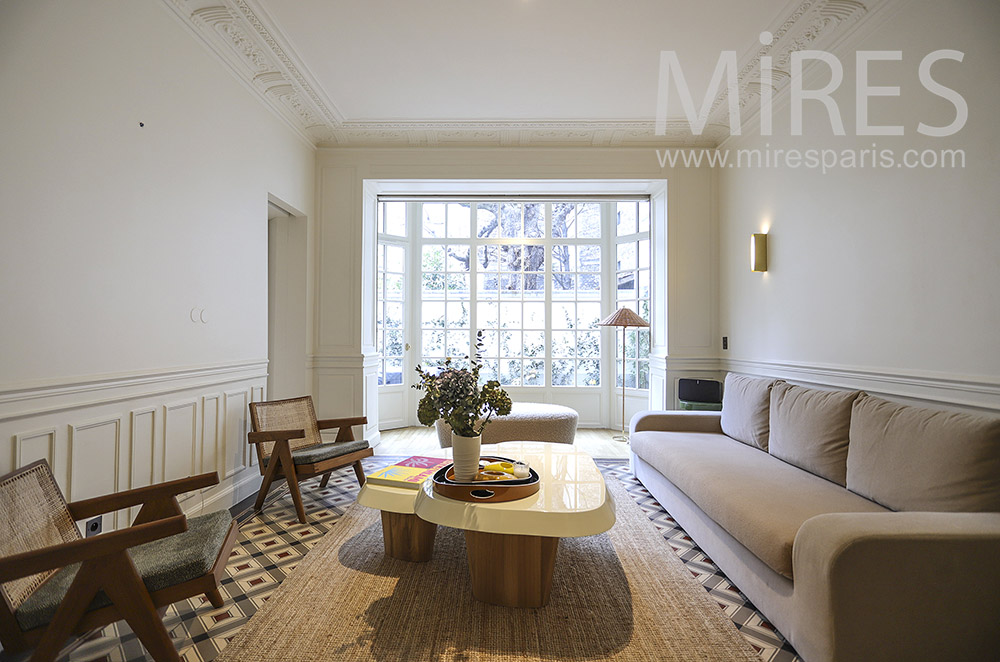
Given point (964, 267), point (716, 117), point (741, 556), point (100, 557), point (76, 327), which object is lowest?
point (741, 556)

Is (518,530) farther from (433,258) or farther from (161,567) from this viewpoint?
(433,258)

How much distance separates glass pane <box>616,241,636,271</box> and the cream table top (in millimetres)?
4053

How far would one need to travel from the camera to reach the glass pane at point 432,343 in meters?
6.55

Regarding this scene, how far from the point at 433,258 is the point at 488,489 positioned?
4.68m

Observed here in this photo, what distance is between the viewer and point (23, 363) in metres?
1.98

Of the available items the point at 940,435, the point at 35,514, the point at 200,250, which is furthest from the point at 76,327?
the point at 940,435

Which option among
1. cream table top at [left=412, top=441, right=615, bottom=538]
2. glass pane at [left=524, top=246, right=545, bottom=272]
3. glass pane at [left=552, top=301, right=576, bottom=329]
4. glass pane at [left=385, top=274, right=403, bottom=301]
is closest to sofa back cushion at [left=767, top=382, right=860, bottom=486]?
cream table top at [left=412, top=441, right=615, bottom=538]

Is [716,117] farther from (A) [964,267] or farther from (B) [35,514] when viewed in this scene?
(B) [35,514]

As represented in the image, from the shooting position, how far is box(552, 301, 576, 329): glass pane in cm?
652

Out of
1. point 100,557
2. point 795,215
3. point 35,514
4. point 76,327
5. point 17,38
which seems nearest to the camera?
point 100,557

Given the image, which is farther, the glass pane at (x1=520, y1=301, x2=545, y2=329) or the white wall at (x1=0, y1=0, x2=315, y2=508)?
the glass pane at (x1=520, y1=301, x2=545, y2=329)

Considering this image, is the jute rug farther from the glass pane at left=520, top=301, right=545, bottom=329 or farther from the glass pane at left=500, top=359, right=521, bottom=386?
the glass pane at left=520, top=301, right=545, bottom=329

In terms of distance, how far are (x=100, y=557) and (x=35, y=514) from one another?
1.66 ft

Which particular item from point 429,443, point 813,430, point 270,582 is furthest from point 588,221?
point 270,582
